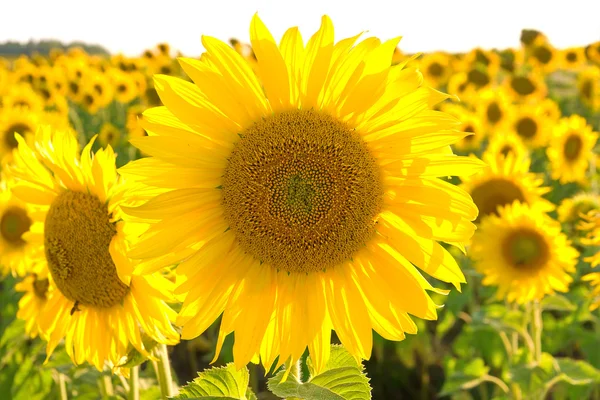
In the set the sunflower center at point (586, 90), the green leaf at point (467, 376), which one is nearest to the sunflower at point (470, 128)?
the sunflower center at point (586, 90)

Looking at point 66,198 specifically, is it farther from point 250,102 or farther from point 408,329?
point 408,329

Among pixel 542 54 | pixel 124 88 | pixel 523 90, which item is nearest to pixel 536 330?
pixel 523 90

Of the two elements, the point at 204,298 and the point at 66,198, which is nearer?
the point at 204,298

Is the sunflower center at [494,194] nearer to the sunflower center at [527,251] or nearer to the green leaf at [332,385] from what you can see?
the sunflower center at [527,251]

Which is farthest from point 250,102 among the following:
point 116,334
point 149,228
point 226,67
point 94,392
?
point 94,392

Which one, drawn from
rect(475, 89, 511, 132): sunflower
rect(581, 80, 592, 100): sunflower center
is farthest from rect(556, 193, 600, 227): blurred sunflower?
rect(581, 80, 592, 100): sunflower center

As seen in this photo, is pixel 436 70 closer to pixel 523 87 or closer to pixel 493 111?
pixel 523 87

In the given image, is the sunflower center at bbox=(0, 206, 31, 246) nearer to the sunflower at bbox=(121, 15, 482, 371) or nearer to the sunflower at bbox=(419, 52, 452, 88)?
the sunflower at bbox=(121, 15, 482, 371)
